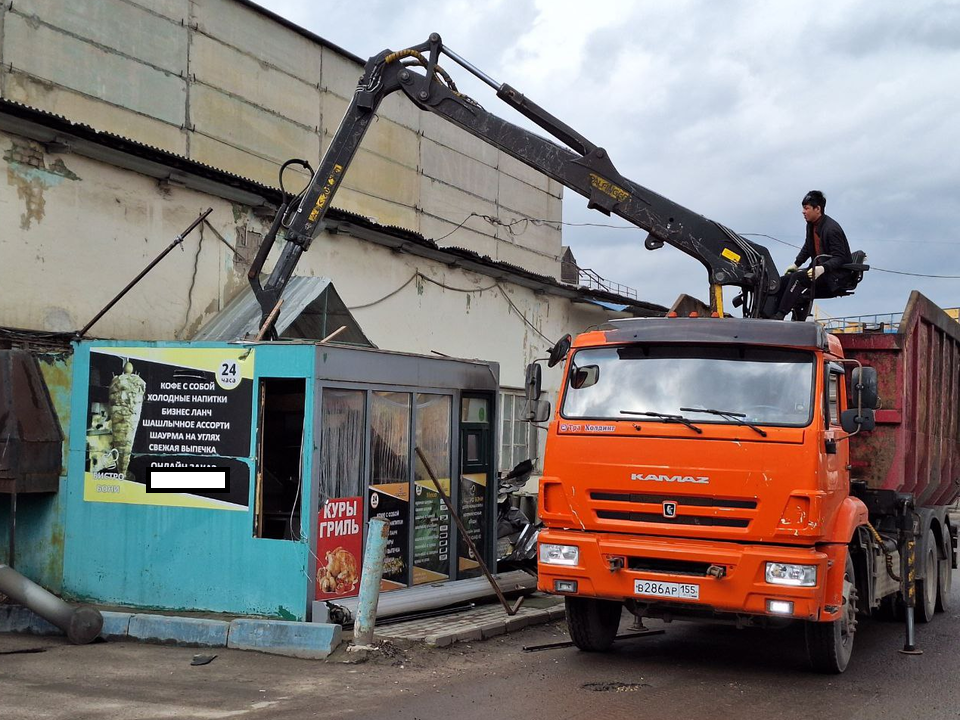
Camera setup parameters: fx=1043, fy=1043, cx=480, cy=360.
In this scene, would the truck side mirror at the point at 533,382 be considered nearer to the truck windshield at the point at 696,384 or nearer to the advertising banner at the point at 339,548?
the truck windshield at the point at 696,384

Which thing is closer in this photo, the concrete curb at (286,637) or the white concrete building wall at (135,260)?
the concrete curb at (286,637)

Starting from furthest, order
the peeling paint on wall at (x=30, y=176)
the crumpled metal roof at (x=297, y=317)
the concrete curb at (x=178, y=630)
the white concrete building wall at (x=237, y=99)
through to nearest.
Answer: the white concrete building wall at (x=237, y=99) → the crumpled metal roof at (x=297, y=317) → the peeling paint on wall at (x=30, y=176) → the concrete curb at (x=178, y=630)

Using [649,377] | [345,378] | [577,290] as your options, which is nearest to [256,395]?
[345,378]

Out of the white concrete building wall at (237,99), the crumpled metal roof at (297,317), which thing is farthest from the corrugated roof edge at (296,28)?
the crumpled metal roof at (297,317)

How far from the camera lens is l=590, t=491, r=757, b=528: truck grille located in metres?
7.73

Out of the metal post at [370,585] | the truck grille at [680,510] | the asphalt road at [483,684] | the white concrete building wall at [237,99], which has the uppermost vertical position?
the white concrete building wall at [237,99]

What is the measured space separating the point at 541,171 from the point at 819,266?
2.87m

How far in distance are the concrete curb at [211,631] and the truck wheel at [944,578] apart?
722 cm

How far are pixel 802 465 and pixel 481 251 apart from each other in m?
18.3

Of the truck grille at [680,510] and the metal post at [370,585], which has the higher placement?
the truck grille at [680,510]

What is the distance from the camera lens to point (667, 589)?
7.85 meters

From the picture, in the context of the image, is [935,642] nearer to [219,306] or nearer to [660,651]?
[660,651]

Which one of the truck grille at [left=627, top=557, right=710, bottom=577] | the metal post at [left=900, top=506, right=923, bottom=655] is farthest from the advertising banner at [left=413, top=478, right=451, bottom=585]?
the metal post at [left=900, top=506, right=923, bottom=655]

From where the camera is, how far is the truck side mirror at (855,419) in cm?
830
